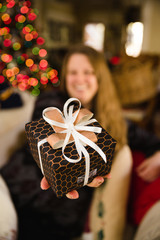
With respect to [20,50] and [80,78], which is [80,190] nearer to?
[80,78]

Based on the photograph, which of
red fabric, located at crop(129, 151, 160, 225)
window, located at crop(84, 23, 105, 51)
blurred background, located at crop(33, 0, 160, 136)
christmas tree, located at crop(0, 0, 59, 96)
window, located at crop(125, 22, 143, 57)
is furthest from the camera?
window, located at crop(84, 23, 105, 51)

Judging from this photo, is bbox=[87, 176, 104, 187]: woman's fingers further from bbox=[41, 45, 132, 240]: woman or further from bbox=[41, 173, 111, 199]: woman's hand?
bbox=[41, 45, 132, 240]: woman

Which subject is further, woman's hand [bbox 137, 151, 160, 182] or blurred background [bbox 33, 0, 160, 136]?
blurred background [bbox 33, 0, 160, 136]

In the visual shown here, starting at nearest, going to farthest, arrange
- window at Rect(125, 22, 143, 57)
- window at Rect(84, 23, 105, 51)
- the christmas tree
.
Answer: the christmas tree < window at Rect(125, 22, 143, 57) < window at Rect(84, 23, 105, 51)

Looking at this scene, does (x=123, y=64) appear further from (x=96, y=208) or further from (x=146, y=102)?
(x=96, y=208)

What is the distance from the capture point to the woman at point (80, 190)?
62 centimetres

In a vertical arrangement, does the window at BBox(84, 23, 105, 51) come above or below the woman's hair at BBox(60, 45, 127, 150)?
above

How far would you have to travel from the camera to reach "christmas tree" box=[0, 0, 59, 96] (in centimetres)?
229

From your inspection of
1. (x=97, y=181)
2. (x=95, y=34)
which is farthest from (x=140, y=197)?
(x=95, y=34)

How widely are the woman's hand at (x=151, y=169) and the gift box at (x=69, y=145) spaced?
535mm

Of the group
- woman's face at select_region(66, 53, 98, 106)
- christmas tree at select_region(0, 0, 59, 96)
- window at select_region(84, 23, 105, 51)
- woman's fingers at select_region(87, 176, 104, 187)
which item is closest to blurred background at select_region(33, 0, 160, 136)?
window at select_region(84, 23, 105, 51)

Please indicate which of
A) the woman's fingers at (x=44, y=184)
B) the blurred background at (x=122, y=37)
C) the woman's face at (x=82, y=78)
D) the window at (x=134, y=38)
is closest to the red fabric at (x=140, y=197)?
the woman's face at (x=82, y=78)

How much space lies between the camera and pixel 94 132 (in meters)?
0.33

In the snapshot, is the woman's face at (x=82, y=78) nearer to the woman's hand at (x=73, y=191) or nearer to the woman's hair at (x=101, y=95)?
the woman's hair at (x=101, y=95)
